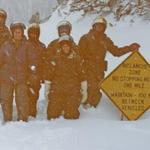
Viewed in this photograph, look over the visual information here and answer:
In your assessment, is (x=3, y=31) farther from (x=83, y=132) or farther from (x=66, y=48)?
(x=83, y=132)

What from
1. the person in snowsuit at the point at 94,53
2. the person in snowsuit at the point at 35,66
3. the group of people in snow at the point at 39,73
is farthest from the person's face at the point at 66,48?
the person in snowsuit at the point at 94,53

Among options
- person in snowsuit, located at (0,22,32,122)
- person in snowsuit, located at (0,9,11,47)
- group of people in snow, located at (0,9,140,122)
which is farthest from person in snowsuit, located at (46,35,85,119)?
person in snowsuit, located at (0,9,11,47)

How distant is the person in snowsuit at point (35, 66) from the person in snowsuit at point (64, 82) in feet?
1.05

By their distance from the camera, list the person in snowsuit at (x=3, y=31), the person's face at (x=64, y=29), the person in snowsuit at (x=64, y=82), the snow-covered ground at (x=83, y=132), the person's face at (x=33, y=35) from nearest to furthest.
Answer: the snow-covered ground at (x=83, y=132) < the person in snowsuit at (x=64, y=82) < the person's face at (x=33, y=35) < the person's face at (x=64, y=29) < the person in snowsuit at (x=3, y=31)

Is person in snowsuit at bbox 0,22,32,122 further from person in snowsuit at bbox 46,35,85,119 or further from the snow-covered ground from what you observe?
person in snowsuit at bbox 46,35,85,119

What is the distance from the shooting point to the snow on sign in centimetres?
1062

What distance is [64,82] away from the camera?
10516 mm

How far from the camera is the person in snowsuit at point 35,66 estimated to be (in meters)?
10.7

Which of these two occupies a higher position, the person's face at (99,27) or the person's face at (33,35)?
the person's face at (99,27)

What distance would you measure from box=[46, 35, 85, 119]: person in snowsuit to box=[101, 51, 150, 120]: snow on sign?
57 cm

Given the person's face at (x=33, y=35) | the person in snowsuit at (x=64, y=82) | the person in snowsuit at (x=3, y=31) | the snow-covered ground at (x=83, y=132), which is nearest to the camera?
the snow-covered ground at (x=83, y=132)

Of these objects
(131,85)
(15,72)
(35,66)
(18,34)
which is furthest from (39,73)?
(131,85)

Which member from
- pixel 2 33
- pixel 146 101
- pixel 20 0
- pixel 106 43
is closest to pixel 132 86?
pixel 146 101

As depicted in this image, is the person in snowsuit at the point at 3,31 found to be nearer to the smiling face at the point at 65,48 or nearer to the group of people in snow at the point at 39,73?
the group of people in snow at the point at 39,73
